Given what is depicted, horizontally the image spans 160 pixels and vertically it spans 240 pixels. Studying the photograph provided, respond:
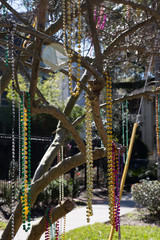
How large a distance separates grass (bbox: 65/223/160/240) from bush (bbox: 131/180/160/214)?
0.76 m

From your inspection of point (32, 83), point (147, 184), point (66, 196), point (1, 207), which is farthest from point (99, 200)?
point (32, 83)

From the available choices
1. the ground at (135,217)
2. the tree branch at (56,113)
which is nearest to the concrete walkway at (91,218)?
the ground at (135,217)

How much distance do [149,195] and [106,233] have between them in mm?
1815

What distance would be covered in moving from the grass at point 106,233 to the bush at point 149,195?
763 mm

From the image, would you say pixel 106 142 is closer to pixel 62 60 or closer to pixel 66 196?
pixel 62 60

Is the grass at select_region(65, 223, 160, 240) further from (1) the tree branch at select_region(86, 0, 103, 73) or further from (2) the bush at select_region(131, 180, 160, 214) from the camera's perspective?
(1) the tree branch at select_region(86, 0, 103, 73)

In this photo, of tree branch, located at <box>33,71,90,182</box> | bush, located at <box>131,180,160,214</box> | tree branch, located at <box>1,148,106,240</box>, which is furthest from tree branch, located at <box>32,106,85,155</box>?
bush, located at <box>131,180,160,214</box>

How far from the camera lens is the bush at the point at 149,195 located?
→ 724 cm

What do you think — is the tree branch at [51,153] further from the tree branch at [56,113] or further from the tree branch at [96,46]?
the tree branch at [96,46]

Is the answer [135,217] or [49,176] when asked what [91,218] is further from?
[49,176]

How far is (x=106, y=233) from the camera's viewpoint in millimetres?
5914

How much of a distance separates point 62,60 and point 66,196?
583cm

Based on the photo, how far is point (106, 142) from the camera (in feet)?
11.0

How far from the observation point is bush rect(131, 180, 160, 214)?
7.24 m
